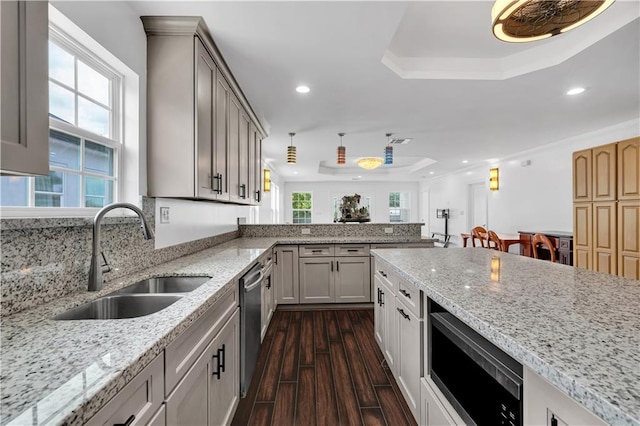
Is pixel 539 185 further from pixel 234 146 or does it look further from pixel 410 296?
pixel 234 146

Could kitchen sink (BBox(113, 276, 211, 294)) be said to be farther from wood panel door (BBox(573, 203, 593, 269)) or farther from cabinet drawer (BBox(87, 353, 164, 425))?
wood panel door (BBox(573, 203, 593, 269))

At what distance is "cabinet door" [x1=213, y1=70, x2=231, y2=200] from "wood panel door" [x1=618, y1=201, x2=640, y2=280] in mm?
4189

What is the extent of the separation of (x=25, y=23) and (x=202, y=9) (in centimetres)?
127

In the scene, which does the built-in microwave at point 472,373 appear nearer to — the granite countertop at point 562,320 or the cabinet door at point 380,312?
the granite countertop at point 562,320

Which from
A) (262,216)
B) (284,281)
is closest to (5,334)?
(284,281)

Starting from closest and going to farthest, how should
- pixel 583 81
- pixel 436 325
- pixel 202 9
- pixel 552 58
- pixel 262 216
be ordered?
pixel 436 325
pixel 202 9
pixel 552 58
pixel 583 81
pixel 262 216

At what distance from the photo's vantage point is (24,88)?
0.63 metres

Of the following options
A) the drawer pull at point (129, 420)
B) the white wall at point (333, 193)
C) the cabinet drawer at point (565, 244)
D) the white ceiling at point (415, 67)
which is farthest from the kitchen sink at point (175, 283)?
the white wall at point (333, 193)

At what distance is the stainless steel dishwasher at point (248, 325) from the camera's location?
1.69m

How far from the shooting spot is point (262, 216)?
22.8 feet

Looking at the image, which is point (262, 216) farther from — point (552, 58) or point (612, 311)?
point (612, 311)

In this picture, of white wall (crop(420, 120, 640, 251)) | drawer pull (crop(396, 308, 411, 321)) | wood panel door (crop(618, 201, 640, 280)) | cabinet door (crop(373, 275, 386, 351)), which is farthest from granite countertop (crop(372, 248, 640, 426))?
white wall (crop(420, 120, 640, 251))

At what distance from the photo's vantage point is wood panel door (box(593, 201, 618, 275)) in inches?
127

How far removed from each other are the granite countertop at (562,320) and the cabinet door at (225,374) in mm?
984
